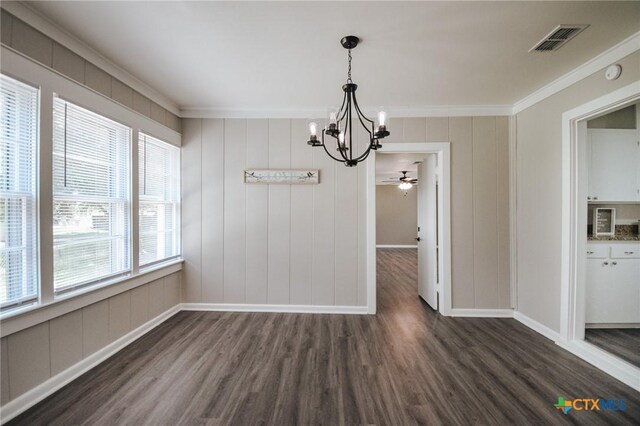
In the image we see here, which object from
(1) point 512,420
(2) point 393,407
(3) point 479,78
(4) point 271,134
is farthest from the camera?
(4) point 271,134

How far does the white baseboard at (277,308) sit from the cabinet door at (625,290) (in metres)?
2.75

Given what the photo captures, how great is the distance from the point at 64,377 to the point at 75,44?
268 cm

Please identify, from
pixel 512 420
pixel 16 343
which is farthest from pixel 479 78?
pixel 16 343

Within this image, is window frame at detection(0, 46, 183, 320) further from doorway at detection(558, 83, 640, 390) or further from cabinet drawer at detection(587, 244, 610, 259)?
cabinet drawer at detection(587, 244, 610, 259)

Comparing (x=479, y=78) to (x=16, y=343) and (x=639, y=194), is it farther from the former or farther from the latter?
(x=16, y=343)

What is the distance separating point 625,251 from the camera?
2.81 m

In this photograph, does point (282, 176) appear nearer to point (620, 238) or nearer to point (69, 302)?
point (69, 302)

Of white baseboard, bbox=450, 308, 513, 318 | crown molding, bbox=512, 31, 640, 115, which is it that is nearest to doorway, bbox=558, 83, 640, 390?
crown molding, bbox=512, 31, 640, 115

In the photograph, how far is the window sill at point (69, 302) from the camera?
66.7 inches

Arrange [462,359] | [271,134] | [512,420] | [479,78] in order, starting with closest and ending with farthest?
1. [512,420]
2. [462,359]
3. [479,78]
4. [271,134]

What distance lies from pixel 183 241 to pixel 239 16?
9.35ft

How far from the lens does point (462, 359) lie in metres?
2.39

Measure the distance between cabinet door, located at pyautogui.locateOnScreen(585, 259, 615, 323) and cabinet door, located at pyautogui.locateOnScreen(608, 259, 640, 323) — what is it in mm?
47

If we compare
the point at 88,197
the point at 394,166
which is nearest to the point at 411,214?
the point at 394,166
